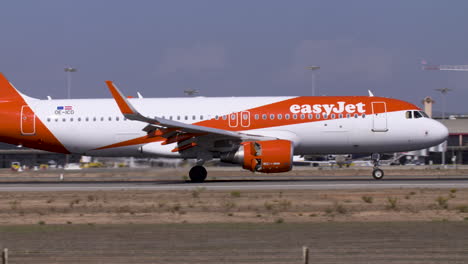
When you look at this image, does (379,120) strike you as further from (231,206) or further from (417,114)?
(231,206)

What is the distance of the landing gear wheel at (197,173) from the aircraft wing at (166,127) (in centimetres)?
195

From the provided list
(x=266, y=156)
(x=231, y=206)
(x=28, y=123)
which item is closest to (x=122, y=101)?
(x=28, y=123)

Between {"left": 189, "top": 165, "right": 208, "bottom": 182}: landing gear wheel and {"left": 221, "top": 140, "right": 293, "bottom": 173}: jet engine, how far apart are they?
95.4 inches

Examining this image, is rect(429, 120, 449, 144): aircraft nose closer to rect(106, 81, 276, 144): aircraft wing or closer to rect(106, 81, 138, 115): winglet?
rect(106, 81, 276, 144): aircraft wing

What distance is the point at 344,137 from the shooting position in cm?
3203

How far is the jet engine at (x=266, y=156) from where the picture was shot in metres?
30.1

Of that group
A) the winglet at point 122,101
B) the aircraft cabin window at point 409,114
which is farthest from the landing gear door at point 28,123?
the aircraft cabin window at point 409,114

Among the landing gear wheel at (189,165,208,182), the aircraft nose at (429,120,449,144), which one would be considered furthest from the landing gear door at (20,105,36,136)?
the aircraft nose at (429,120,449,144)

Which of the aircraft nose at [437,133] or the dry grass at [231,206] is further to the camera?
the aircraft nose at [437,133]

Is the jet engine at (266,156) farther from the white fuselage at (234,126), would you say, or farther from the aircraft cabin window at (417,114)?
the aircraft cabin window at (417,114)

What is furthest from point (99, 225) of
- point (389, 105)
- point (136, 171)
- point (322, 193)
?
point (389, 105)

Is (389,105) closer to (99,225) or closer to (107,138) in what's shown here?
(107,138)

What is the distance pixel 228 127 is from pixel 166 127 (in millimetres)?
3327

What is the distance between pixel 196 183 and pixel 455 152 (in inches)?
2893
